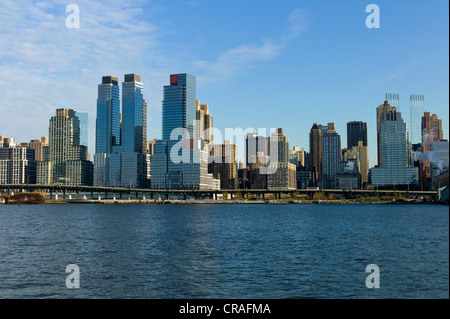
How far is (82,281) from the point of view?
3834cm

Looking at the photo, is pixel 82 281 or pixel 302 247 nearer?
pixel 82 281

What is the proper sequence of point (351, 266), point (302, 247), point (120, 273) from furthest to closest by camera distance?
point (302, 247)
point (351, 266)
point (120, 273)

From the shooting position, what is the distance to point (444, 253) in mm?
54469

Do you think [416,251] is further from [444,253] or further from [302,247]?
[302,247]

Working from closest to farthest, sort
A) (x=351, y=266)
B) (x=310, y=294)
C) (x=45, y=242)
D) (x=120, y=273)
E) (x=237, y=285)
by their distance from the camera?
1. (x=310, y=294)
2. (x=237, y=285)
3. (x=120, y=273)
4. (x=351, y=266)
5. (x=45, y=242)
